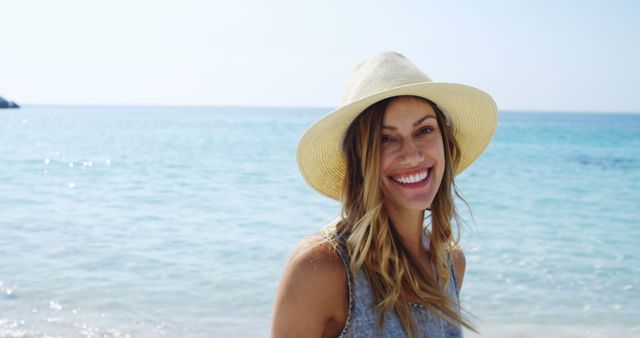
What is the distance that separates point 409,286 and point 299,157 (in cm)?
61

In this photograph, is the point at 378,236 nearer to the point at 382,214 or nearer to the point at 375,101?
the point at 382,214

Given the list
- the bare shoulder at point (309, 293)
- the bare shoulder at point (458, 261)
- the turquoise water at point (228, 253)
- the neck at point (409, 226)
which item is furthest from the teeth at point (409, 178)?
the turquoise water at point (228, 253)

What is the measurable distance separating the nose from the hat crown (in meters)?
0.20

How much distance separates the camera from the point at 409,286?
2295 millimetres

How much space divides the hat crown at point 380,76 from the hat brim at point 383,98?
0.04m

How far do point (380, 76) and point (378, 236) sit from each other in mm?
504

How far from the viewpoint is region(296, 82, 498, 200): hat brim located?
7.41 ft

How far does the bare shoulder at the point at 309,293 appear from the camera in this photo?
6.64 feet

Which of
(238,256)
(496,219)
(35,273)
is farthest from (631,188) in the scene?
(35,273)

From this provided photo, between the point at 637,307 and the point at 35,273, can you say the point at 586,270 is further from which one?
the point at 35,273

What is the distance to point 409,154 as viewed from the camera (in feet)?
7.43

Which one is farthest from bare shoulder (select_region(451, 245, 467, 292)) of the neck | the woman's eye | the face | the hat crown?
the hat crown

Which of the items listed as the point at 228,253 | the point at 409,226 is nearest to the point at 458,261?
the point at 409,226

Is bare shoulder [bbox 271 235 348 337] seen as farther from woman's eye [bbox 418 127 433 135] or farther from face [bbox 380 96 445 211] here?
woman's eye [bbox 418 127 433 135]
